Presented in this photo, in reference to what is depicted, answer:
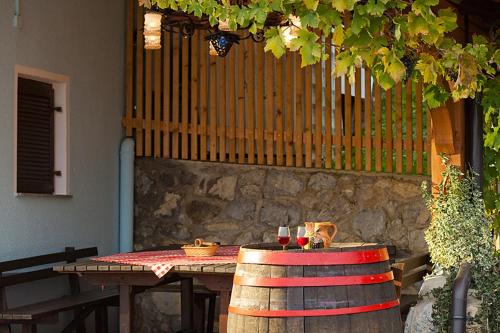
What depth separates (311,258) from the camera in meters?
4.44

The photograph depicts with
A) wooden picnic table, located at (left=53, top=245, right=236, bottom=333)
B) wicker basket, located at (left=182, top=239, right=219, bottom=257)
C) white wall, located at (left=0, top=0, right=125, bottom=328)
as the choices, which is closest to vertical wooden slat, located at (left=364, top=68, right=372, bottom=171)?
white wall, located at (left=0, top=0, right=125, bottom=328)

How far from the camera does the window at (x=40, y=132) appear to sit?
855cm

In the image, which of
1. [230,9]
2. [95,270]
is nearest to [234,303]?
[230,9]

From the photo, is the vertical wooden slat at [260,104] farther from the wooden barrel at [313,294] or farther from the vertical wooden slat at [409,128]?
the wooden barrel at [313,294]

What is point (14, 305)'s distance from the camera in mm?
8266

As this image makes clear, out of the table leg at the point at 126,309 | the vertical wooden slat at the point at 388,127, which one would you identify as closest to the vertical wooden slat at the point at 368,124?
the vertical wooden slat at the point at 388,127

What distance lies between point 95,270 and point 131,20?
4.15 m

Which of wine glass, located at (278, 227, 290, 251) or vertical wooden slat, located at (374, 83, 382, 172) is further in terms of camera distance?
vertical wooden slat, located at (374, 83, 382, 172)

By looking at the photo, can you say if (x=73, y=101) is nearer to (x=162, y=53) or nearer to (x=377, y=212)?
(x=162, y=53)

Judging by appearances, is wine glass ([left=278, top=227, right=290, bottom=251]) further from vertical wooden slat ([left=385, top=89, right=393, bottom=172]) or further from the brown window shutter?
vertical wooden slat ([left=385, top=89, right=393, bottom=172])

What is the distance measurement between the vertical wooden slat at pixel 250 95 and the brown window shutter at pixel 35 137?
1976 mm

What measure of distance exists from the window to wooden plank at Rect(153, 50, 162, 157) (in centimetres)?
118

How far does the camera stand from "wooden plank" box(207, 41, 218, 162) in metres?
9.95

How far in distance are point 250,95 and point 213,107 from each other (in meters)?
0.39
